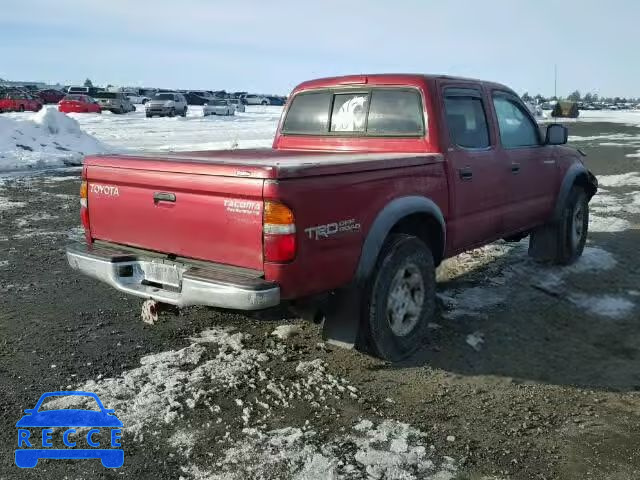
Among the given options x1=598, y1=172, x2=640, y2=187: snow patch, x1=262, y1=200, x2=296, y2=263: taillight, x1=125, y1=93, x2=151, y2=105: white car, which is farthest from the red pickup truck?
x1=125, y1=93, x2=151, y2=105: white car

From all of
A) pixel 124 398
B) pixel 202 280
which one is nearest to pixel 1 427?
pixel 124 398

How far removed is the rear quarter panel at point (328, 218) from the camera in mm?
3391

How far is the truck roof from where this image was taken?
4.91 m

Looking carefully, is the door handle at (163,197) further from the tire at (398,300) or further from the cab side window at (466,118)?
the cab side window at (466,118)

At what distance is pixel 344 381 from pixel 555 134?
3.67 meters

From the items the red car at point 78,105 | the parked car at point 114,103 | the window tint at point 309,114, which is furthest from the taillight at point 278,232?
the parked car at point 114,103

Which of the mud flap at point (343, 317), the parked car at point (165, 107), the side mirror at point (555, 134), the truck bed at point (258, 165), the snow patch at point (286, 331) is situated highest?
the parked car at point (165, 107)

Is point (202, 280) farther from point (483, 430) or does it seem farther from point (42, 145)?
point (42, 145)

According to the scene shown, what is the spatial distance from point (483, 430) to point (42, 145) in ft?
55.1

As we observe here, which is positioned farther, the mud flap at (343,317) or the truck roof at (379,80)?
the truck roof at (379,80)

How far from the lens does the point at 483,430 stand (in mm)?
3391

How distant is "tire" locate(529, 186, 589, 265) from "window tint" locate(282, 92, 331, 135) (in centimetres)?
291

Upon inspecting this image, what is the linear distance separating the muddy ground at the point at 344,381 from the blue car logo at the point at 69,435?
63mm

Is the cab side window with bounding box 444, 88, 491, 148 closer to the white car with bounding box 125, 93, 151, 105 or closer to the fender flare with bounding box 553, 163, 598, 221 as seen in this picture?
the fender flare with bounding box 553, 163, 598, 221
